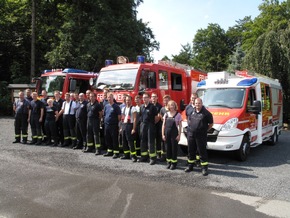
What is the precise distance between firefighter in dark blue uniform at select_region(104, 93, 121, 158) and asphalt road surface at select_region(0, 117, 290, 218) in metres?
0.52

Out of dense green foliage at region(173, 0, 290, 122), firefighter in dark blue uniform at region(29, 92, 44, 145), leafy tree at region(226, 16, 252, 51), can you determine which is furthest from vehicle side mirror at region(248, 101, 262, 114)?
leafy tree at region(226, 16, 252, 51)

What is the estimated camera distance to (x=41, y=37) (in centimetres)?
2806

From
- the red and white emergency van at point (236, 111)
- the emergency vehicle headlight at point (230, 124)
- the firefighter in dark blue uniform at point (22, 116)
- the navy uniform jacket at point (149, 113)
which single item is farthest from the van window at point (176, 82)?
the firefighter in dark blue uniform at point (22, 116)

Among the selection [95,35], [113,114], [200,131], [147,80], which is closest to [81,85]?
[147,80]

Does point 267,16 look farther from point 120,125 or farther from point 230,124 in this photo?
point 120,125

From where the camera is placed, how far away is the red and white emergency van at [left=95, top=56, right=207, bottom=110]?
949 cm

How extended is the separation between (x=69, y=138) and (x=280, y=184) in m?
6.67

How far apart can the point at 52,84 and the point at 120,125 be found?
5.71m

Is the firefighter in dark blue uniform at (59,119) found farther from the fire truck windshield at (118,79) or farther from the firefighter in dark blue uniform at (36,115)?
the fire truck windshield at (118,79)

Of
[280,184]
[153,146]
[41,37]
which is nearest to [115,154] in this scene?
[153,146]

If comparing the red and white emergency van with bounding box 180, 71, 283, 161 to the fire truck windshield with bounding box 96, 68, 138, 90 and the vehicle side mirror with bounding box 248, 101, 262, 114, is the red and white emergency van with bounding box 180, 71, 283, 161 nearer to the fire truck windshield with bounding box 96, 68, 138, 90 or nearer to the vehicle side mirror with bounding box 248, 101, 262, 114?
the vehicle side mirror with bounding box 248, 101, 262, 114

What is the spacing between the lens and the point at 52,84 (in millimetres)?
13000

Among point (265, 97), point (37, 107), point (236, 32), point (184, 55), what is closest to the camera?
point (265, 97)

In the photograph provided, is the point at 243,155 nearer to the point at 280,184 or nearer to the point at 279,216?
the point at 280,184
